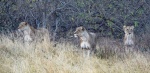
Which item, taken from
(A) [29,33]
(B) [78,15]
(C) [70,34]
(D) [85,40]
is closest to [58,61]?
(D) [85,40]

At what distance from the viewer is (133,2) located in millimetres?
10242

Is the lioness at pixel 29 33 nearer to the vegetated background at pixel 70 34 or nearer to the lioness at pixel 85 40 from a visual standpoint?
the vegetated background at pixel 70 34

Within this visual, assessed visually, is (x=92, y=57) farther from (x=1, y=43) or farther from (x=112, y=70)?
(x=1, y=43)

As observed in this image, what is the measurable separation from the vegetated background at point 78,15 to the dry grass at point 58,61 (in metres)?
2.16

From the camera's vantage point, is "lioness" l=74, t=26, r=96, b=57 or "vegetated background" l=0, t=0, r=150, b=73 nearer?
"vegetated background" l=0, t=0, r=150, b=73

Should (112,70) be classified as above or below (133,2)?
below

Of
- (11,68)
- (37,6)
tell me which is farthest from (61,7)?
(11,68)

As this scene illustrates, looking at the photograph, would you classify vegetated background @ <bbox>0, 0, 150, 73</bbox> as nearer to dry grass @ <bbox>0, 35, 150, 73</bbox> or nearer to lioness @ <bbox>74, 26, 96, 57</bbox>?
dry grass @ <bbox>0, 35, 150, 73</bbox>

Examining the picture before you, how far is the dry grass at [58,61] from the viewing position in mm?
6859

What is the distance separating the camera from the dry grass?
686 centimetres

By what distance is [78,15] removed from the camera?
10938 millimetres

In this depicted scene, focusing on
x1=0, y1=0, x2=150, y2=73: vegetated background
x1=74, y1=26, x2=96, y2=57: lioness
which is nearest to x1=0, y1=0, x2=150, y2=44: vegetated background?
x1=0, y1=0, x2=150, y2=73: vegetated background

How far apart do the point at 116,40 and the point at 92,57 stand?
317 cm

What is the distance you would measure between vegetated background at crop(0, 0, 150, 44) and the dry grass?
85.0 inches
